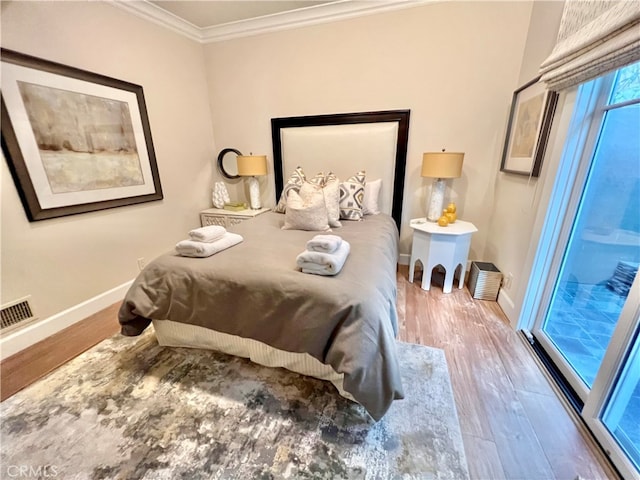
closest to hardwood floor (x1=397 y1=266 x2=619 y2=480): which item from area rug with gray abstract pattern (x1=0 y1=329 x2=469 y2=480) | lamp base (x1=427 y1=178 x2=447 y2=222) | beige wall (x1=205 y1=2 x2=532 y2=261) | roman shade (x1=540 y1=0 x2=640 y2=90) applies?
area rug with gray abstract pattern (x1=0 y1=329 x2=469 y2=480)

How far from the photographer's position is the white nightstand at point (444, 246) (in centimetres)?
237

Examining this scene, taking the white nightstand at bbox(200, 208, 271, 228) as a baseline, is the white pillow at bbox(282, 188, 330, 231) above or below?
above

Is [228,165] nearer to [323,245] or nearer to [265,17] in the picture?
[265,17]

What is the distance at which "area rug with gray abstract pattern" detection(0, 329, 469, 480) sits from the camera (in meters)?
1.14

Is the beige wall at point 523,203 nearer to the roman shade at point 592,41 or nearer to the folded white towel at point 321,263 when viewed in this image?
the roman shade at point 592,41

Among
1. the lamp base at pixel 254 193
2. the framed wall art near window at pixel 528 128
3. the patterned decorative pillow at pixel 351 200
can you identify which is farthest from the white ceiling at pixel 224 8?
the framed wall art near window at pixel 528 128

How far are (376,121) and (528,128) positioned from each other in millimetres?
1344

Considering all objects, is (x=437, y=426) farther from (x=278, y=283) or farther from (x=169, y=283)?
(x=169, y=283)

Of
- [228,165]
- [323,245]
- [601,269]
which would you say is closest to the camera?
[323,245]

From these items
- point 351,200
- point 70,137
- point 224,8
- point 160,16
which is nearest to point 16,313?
point 70,137

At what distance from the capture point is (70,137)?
2025 mm

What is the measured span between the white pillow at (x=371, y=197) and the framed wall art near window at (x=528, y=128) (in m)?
1.18

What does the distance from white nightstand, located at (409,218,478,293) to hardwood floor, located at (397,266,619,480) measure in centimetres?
34

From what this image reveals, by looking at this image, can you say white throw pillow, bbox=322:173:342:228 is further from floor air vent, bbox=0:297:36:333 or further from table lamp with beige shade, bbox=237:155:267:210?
floor air vent, bbox=0:297:36:333
